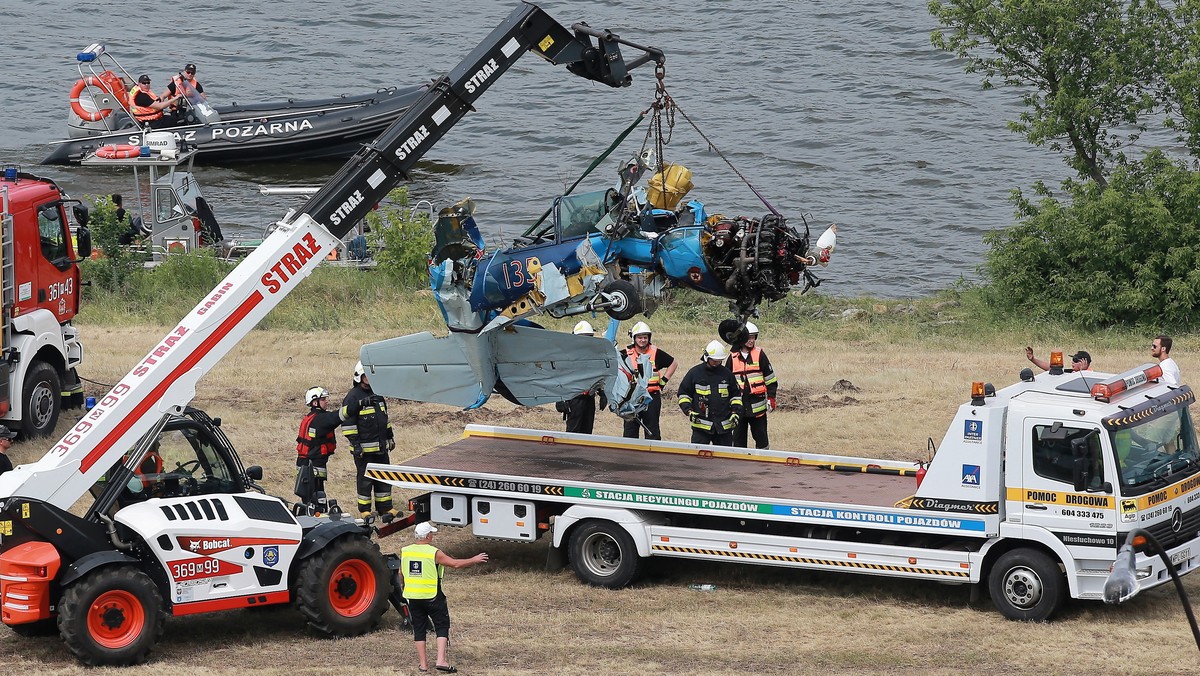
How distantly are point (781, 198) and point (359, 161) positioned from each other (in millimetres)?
22790

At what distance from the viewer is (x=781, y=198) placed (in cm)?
3506

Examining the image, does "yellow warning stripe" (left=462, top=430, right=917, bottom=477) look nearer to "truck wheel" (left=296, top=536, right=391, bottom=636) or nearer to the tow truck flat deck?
the tow truck flat deck

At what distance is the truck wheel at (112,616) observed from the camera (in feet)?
35.1

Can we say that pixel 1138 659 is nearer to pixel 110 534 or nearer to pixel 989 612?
pixel 989 612

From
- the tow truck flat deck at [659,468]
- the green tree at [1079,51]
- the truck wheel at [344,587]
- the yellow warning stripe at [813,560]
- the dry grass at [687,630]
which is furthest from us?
the green tree at [1079,51]

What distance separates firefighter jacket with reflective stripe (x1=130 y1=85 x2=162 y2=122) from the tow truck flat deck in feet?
66.4

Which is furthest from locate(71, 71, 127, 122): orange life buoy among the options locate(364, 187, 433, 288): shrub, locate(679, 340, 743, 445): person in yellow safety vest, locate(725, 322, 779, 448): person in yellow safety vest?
locate(679, 340, 743, 445): person in yellow safety vest

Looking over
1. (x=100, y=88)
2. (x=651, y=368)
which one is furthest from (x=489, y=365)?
(x=100, y=88)

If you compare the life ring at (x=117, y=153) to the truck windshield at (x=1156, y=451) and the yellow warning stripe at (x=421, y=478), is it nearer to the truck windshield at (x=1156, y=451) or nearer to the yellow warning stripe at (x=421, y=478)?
the yellow warning stripe at (x=421, y=478)

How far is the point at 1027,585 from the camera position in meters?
12.2

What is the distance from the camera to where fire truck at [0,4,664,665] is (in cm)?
1087

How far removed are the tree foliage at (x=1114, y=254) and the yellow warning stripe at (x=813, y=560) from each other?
14.1 m


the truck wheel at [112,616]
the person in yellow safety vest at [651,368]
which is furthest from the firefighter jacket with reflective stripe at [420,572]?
the person in yellow safety vest at [651,368]

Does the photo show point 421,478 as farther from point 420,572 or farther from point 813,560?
point 813,560
